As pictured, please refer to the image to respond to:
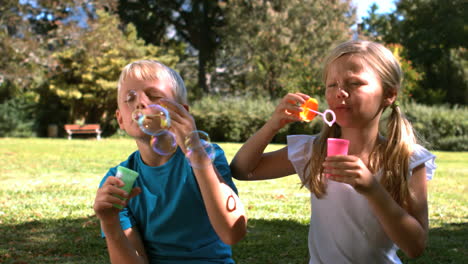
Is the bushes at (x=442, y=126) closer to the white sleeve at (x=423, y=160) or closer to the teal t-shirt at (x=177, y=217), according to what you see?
the white sleeve at (x=423, y=160)

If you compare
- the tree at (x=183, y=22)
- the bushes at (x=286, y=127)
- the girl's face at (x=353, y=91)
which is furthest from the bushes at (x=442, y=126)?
the girl's face at (x=353, y=91)

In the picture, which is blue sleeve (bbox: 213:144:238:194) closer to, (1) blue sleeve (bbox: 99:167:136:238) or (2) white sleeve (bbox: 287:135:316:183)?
(2) white sleeve (bbox: 287:135:316:183)

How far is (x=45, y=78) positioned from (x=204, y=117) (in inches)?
318

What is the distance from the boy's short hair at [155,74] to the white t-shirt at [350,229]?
737mm

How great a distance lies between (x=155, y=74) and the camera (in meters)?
2.03

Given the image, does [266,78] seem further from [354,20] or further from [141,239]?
[141,239]

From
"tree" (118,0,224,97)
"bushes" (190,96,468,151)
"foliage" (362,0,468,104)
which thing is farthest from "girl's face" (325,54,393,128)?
"tree" (118,0,224,97)

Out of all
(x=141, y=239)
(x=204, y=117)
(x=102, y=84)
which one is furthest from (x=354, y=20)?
(x=141, y=239)

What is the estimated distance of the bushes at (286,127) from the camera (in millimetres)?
19750

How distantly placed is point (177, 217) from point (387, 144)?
91 cm

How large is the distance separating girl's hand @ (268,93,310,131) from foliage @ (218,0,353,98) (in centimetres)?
2300

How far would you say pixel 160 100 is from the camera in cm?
188

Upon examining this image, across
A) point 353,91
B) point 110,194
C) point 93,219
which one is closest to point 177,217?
point 110,194

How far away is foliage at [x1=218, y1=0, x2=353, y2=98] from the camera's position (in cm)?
2600
